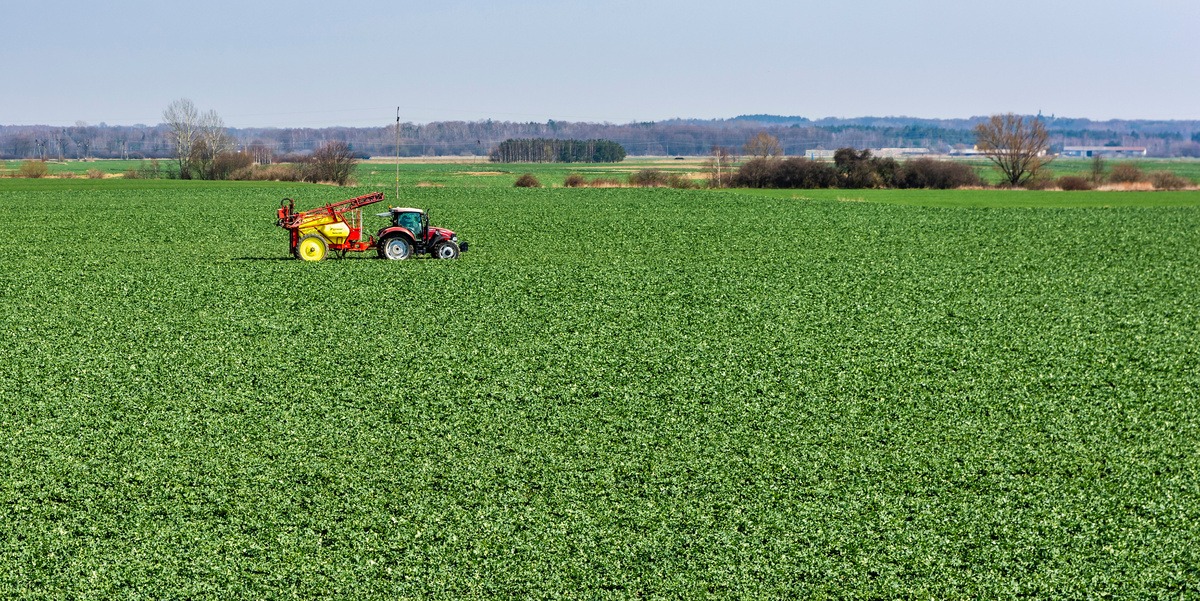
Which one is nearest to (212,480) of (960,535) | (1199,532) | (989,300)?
(960,535)

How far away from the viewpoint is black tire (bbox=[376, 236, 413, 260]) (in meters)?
26.6

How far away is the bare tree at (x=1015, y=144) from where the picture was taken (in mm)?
81875

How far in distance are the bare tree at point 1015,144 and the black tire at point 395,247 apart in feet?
207

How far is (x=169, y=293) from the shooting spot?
821 inches

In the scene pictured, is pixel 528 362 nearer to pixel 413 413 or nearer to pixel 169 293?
pixel 413 413

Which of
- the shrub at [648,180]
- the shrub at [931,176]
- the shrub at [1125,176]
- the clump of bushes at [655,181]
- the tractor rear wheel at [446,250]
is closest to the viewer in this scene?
the tractor rear wheel at [446,250]

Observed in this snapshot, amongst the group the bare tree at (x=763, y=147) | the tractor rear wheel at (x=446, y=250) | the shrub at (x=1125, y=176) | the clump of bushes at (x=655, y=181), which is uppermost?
the bare tree at (x=763, y=147)

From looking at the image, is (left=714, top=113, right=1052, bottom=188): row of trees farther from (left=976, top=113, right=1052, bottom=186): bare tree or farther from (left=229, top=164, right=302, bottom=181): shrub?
(left=229, top=164, right=302, bottom=181): shrub

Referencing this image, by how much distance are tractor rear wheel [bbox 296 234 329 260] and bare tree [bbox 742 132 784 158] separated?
5965cm

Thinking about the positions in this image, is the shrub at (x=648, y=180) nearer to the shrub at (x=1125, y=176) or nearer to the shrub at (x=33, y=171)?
the shrub at (x=1125, y=176)

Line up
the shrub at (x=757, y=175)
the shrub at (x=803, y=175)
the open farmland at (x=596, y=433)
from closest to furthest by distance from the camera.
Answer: the open farmland at (x=596, y=433), the shrub at (x=803, y=175), the shrub at (x=757, y=175)

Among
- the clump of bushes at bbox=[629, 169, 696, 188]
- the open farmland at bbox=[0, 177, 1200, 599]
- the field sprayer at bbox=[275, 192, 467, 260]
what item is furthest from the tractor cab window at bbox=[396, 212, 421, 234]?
the clump of bushes at bbox=[629, 169, 696, 188]

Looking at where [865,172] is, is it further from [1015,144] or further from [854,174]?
[1015,144]

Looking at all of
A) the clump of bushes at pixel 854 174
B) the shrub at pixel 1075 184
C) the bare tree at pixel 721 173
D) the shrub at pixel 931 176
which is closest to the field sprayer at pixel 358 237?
the clump of bushes at pixel 854 174
